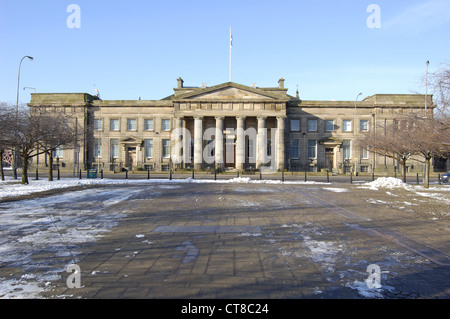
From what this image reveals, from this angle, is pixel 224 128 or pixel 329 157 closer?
pixel 224 128

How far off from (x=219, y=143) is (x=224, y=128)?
15.7 feet

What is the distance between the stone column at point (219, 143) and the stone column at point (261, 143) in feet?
18.1

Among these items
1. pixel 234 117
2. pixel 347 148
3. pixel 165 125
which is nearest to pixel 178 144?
pixel 165 125

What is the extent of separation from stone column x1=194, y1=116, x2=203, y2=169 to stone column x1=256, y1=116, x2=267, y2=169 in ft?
28.0

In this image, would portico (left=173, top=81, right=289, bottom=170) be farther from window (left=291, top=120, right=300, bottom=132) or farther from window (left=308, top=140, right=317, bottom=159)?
window (left=308, top=140, right=317, bottom=159)

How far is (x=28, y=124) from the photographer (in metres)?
20.4

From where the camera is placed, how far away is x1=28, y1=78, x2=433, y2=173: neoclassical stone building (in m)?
48.1

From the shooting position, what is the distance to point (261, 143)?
46.7 meters

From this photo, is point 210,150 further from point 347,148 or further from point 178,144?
point 347,148

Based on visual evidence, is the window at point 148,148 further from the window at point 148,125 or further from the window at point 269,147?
the window at point 269,147

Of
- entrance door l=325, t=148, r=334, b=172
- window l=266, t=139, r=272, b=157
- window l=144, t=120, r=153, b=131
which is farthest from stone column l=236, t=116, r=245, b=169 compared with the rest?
window l=144, t=120, r=153, b=131

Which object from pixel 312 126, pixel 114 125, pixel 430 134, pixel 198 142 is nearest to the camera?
pixel 430 134
